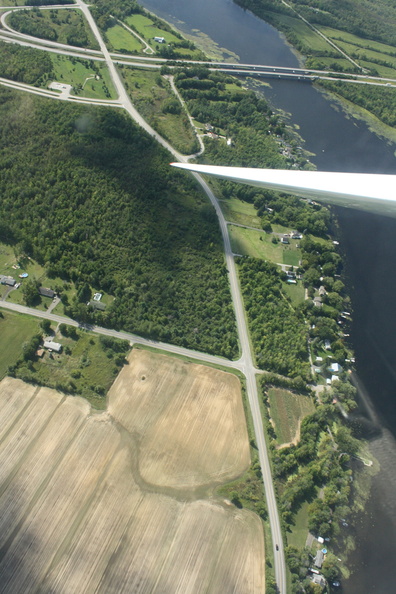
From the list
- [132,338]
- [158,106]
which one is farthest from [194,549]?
[158,106]

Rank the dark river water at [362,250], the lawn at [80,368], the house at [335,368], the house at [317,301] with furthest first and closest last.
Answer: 1. the house at [317,301]
2. the house at [335,368]
3. the lawn at [80,368]
4. the dark river water at [362,250]

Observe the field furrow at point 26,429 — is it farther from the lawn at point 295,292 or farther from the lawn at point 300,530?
the lawn at point 295,292

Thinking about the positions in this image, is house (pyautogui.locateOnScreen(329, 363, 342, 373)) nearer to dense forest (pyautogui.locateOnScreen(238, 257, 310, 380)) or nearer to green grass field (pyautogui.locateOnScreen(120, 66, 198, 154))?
dense forest (pyautogui.locateOnScreen(238, 257, 310, 380))

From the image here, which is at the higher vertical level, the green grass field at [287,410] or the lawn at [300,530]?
the green grass field at [287,410]

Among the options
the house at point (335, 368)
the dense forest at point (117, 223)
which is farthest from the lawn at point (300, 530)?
the dense forest at point (117, 223)

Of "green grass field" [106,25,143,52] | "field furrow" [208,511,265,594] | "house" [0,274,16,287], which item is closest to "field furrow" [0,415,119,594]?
"field furrow" [208,511,265,594]

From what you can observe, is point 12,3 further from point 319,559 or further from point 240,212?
point 319,559
